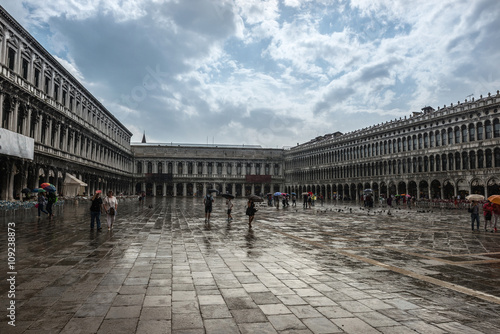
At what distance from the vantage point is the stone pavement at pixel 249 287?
365 cm

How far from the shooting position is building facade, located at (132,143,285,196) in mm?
77562

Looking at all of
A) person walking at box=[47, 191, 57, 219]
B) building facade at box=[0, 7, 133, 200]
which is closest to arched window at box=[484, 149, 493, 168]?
person walking at box=[47, 191, 57, 219]

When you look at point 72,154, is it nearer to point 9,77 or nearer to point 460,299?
point 9,77

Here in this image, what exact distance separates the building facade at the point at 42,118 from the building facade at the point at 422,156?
135 feet

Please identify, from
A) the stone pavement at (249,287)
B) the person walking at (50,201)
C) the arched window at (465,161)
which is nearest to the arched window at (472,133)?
the arched window at (465,161)

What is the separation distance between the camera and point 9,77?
21.8 m

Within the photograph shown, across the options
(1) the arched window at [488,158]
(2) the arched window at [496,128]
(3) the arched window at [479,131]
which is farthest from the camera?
(3) the arched window at [479,131]

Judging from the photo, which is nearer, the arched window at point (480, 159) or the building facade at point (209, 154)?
the building facade at point (209, 154)

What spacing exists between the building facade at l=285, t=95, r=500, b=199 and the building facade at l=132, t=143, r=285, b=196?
53.9ft

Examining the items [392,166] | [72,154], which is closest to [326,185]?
[392,166]

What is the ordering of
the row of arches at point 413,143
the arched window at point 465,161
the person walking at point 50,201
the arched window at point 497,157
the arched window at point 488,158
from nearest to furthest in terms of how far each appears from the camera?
1. the person walking at point 50,201
2. the arched window at point 497,157
3. the arched window at point 488,158
4. the row of arches at point 413,143
5. the arched window at point 465,161

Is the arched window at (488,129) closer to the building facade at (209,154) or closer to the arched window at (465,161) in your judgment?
the building facade at (209,154)

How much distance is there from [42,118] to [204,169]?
177 feet

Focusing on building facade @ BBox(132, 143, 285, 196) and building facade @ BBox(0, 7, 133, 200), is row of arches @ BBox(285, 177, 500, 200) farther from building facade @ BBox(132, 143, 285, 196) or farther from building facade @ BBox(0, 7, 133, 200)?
building facade @ BBox(0, 7, 133, 200)
